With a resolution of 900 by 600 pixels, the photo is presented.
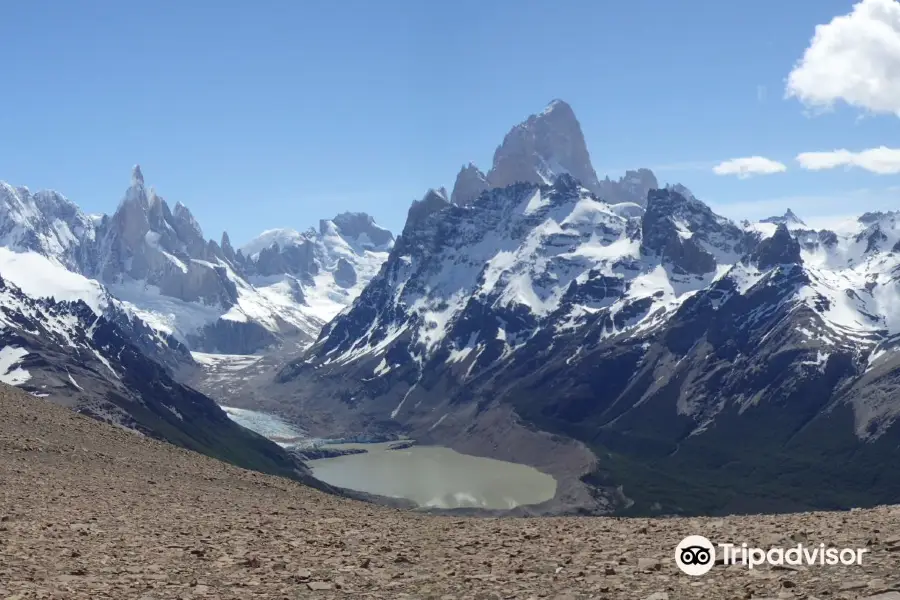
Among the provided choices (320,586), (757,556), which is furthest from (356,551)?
(757,556)

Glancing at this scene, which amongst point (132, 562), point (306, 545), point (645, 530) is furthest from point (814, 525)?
point (132, 562)

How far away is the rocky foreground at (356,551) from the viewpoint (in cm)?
2806

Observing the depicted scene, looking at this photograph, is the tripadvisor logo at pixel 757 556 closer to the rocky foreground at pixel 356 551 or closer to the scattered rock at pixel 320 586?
the rocky foreground at pixel 356 551

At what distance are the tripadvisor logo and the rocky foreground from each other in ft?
1.45

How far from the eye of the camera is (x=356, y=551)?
1404 inches

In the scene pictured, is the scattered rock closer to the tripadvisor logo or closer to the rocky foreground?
the rocky foreground

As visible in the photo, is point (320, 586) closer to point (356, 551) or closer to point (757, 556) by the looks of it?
point (356, 551)

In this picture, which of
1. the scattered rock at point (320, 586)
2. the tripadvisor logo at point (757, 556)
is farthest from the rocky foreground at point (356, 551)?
the tripadvisor logo at point (757, 556)

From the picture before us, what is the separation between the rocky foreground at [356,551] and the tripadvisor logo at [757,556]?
441 millimetres

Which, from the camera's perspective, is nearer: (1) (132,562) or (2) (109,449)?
(1) (132,562)

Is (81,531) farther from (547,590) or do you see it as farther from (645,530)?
(645,530)

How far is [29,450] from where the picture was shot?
6159cm

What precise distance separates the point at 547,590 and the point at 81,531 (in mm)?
19702

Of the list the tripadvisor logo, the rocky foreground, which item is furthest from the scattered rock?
the tripadvisor logo
